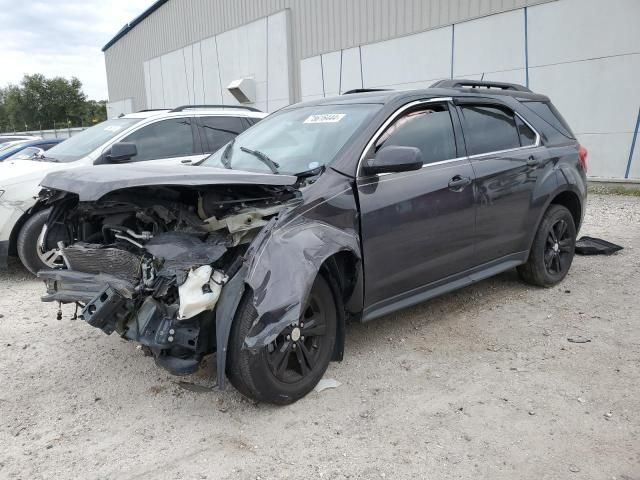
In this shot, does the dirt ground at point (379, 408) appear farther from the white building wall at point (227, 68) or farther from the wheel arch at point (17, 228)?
the white building wall at point (227, 68)

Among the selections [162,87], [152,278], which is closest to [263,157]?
[152,278]

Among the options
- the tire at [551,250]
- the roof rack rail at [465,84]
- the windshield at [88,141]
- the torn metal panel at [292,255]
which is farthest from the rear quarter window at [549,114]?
the windshield at [88,141]

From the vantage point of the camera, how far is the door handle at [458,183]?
12.8 ft

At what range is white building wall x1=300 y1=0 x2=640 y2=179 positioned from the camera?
978 centimetres

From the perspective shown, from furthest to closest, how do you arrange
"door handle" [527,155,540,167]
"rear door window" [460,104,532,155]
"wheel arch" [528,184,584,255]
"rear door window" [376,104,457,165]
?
"wheel arch" [528,184,584,255] → "door handle" [527,155,540,167] → "rear door window" [460,104,532,155] → "rear door window" [376,104,457,165]

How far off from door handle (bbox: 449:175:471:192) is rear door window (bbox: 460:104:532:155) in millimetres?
308

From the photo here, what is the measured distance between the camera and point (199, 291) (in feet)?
9.14

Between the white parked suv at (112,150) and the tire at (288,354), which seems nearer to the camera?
the tire at (288,354)

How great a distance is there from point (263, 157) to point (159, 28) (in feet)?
81.6

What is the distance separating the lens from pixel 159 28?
25641 mm

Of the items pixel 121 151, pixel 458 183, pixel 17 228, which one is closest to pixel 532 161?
pixel 458 183

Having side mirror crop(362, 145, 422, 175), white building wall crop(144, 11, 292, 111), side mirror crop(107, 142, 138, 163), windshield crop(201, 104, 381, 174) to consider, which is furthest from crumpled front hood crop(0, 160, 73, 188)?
white building wall crop(144, 11, 292, 111)

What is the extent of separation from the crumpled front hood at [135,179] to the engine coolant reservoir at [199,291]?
48 centimetres

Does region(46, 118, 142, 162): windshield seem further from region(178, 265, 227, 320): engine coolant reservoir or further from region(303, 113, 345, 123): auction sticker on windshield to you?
region(178, 265, 227, 320): engine coolant reservoir
